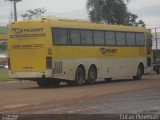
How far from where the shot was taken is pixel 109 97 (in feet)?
71.9

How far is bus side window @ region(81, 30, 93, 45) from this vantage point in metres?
31.8

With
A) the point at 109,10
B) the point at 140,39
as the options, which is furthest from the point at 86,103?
the point at 109,10

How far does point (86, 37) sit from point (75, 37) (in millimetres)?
1030

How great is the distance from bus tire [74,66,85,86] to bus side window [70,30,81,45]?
4.40 feet

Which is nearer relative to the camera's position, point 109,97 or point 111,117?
point 111,117

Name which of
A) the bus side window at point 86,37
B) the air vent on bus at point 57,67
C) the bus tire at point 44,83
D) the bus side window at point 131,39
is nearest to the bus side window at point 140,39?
the bus side window at point 131,39

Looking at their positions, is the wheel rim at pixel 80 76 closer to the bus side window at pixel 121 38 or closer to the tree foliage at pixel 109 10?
the bus side window at pixel 121 38

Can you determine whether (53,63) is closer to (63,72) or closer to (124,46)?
(63,72)

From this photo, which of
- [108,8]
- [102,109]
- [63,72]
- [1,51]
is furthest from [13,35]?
[1,51]

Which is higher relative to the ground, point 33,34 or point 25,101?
point 33,34

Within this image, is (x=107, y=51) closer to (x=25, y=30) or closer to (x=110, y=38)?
(x=110, y=38)

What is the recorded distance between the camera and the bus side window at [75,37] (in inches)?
1213

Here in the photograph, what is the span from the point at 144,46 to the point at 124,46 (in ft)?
8.80

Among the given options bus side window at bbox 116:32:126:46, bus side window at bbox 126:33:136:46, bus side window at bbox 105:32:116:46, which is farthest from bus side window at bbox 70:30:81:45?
bus side window at bbox 126:33:136:46
